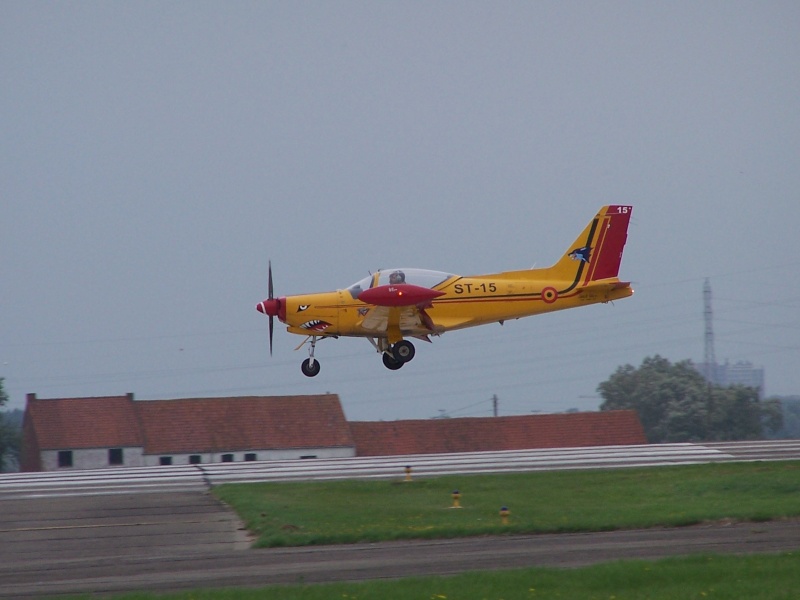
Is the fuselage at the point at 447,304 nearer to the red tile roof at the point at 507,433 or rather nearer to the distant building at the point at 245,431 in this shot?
A: the red tile roof at the point at 507,433

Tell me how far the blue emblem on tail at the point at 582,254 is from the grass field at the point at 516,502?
634 centimetres

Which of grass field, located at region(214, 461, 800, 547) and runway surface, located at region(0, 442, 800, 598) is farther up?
grass field, located at region(214, 461, 800, 547)

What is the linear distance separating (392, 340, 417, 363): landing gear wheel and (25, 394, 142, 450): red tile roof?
115ft

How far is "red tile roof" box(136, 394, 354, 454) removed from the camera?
2274 inches

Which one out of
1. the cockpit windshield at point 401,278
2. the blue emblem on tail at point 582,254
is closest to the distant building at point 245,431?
the blue emblem on tail at point 582,254

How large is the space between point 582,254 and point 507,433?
27753 millimetres

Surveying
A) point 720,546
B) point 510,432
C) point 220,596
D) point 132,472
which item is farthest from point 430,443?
point 220,596

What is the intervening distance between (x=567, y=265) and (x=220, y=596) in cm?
1479

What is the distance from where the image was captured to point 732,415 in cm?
7375

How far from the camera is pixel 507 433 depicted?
5450 centimetres

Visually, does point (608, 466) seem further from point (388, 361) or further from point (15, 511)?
point (15, 511)

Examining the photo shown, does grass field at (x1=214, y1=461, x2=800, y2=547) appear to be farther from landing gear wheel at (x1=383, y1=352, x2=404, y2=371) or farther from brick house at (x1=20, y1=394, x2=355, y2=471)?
brick house at (x1=20, y1=394, x2=355, y2=471)

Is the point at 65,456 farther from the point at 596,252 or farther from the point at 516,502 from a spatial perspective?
the point at 596,252

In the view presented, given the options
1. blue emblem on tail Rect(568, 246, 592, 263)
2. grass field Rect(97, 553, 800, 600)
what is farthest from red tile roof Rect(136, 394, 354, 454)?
grass field Rect(97, 553, 800, 600)
